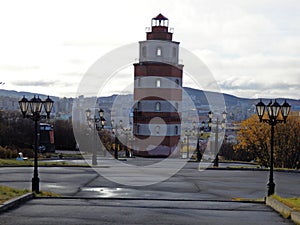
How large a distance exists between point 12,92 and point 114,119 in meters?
106

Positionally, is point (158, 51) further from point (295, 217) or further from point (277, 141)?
point (295, 217)

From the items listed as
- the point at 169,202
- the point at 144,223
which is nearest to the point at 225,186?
the point at 169,202

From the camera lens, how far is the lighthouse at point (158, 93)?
2066 inches

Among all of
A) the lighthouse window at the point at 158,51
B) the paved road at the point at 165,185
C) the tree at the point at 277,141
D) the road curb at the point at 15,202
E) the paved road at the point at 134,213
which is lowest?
the paved road at the point at 165,185

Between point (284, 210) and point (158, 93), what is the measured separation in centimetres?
4119

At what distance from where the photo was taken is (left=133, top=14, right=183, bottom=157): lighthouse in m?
52.5

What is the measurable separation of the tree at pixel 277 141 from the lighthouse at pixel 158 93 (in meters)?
7.78

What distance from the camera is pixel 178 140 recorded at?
54188 mm

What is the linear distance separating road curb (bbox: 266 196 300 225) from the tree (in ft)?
95.4

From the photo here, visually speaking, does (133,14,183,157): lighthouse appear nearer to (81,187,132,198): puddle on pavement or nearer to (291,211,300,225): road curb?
(81,187,132,198): puddle on pavement

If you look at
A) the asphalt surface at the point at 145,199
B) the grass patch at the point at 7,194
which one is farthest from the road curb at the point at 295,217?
the grass patch at the point at 7,194

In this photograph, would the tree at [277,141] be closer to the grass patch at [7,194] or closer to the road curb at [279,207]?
the road curb at [279,207]

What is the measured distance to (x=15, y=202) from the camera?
1226cm

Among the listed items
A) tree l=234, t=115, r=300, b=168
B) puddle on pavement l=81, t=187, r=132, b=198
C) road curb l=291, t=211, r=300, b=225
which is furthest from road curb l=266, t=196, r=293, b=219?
tree l=234, t=115, r=300, b=168
